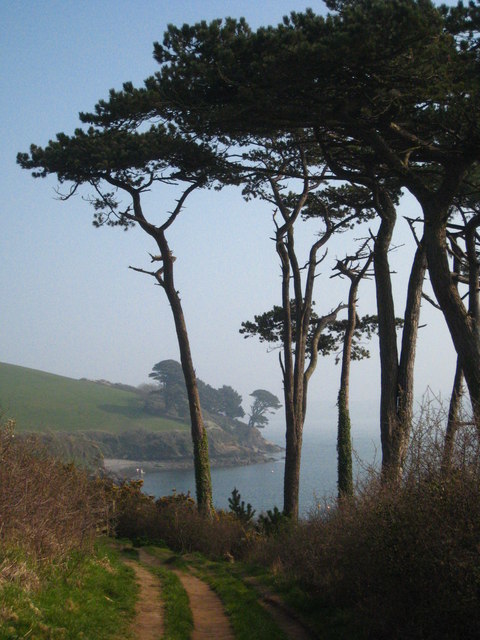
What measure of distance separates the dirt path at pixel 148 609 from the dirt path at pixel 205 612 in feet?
1.48

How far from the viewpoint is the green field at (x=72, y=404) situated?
75875 millimetres

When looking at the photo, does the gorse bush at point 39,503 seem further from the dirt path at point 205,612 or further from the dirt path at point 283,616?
the dirt path at point 283,616

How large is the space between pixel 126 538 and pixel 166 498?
8.16ft

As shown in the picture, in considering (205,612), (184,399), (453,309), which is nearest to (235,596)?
(205,612)

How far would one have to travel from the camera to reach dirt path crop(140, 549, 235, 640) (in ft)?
27.9

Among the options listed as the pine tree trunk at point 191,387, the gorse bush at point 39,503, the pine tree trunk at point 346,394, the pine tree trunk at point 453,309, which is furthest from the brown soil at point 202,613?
the pine tree trunk at point 346,394

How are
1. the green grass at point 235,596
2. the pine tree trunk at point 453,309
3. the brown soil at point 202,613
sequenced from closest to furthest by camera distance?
the brown soil at point 202,613 < the green grass at point 235,596 < the pine tree trunk at point 453,309

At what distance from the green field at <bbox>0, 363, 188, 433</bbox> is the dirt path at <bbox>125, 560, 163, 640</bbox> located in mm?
58612

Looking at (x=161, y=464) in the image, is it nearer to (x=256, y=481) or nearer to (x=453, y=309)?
(x=256, y=481)

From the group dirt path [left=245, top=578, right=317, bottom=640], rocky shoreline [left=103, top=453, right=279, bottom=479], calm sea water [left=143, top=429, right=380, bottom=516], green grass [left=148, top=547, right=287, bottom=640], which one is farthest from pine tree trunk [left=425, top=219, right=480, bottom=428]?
rocky shoreline [left=103, top=453, right=279, bottom=479]

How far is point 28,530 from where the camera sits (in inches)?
320

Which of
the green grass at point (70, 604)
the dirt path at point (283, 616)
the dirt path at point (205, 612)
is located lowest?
the dirt path at point (205, 612)

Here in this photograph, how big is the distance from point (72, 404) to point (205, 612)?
256 ft

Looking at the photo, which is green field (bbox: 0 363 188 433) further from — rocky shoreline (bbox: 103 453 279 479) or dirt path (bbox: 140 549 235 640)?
dirt path (bbox: 140 549 235 640)
